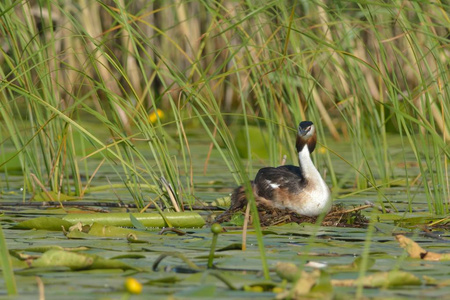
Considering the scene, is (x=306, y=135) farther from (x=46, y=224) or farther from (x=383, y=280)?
(x=383, y=280)

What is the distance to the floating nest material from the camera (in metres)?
4.91

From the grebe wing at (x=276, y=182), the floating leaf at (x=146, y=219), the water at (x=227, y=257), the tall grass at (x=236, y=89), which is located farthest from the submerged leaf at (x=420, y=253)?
the grebe wing at (x=276, y=182)

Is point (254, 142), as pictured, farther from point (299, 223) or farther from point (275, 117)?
point (299, 223)

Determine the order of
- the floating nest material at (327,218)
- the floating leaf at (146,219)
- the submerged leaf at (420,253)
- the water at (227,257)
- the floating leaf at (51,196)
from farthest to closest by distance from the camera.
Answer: the floating leaf at (51,196) < the floating nest material at (327,218) < the floating leaf at (146,219) < the submerged leaf at (420,253) < the water at (227,257)

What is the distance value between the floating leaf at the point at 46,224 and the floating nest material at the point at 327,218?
970 mm

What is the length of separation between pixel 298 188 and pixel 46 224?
156 cm

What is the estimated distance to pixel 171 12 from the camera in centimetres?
1307

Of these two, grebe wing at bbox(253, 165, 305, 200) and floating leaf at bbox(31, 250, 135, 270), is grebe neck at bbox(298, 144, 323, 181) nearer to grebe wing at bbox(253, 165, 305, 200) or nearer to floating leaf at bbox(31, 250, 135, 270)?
grebe wing at bbox(253, 165, 305, 200)

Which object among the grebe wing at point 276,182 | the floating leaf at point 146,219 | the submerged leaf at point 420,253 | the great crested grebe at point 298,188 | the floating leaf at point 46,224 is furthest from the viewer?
the grebe wing at point 276,182

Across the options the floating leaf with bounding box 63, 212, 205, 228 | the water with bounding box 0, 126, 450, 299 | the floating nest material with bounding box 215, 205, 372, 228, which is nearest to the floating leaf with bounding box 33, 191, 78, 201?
the water with bounding box 0, 126, 450, 299

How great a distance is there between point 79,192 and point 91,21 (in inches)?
270

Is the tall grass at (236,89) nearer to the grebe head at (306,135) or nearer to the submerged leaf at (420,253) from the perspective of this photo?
the grebe head at (306,135)

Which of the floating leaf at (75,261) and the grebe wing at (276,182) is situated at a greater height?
the floating leaf at (75,261)

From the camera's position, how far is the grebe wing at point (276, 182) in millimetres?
5281
